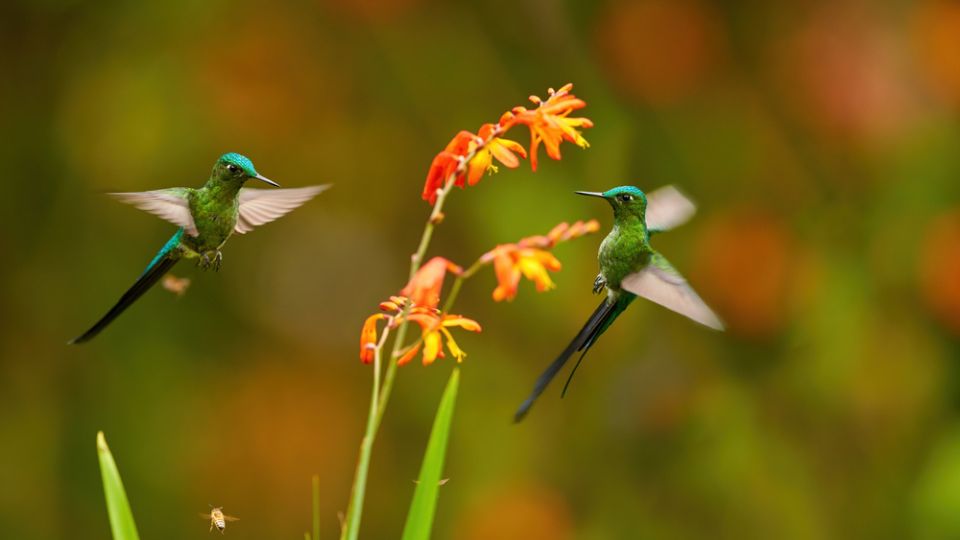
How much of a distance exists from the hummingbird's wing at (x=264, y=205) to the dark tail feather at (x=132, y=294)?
140 mm

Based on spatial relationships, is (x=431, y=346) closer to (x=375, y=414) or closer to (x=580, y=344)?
(x=375, y=414)

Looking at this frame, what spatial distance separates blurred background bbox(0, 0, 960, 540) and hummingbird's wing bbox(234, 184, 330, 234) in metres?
2.90

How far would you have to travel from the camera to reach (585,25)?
4.61m

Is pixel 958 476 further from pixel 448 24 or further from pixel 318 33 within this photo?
pixel 318 33

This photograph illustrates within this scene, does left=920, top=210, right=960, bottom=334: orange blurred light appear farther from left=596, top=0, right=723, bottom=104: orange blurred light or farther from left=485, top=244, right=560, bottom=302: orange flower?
left=485, top=244, right=560, bottom=302: orange flower

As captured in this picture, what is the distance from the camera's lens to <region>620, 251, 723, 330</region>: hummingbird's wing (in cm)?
93

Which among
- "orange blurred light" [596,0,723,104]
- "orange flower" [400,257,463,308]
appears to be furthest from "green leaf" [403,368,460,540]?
"orange blurred light" [596,0,723,104]

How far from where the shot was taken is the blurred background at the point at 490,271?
170 inches

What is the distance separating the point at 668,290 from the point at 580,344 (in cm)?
11

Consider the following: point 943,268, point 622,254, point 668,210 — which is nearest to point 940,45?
point 943,268

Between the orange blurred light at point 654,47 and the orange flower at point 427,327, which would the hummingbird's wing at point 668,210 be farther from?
the orange blurred light at point 654,47

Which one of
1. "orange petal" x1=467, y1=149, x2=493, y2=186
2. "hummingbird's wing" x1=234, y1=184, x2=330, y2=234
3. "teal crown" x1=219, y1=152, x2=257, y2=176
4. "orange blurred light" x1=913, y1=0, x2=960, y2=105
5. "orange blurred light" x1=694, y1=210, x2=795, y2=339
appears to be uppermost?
"orange blurred light" x1=913, y1=0, x2=960, y2=105

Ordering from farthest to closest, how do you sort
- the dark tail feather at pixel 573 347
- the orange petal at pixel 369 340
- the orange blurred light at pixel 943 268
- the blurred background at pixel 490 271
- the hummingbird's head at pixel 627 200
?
the blurred background at pixel 490 271, the orange blurred light at pixel 943 268, the orange petal at pixel 369 340, the hummingbird's head at pixel 627 200, the dark tail feather at pixel 573 347

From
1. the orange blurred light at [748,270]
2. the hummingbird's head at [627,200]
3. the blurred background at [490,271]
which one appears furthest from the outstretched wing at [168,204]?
the orange blurred light at [748,270]
